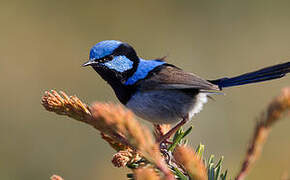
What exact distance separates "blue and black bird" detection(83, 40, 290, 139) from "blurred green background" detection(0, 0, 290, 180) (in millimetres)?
1196

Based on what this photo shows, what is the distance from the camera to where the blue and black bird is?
2.99m

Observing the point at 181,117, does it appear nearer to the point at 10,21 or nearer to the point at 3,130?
the point at 3,130

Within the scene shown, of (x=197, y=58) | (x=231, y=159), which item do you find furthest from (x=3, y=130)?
(x=197, y=58)

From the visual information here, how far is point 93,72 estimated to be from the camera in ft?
18.4

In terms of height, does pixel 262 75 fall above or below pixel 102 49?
below

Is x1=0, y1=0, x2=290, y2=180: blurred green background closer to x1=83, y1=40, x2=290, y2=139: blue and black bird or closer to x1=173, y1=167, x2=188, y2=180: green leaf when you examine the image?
x1=83, y1=40, x2=290, y2=139: blue and black bird

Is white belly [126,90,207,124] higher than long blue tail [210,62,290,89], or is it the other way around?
long blue tail [210,62,290,89]

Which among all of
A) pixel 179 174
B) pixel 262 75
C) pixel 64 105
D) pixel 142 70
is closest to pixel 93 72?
pixel 142 70

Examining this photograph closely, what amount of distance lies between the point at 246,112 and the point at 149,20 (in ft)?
6.71

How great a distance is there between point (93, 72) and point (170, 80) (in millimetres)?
2609

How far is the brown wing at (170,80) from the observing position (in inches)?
120

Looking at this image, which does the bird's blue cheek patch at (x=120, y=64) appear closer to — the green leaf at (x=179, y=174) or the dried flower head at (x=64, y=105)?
the dried flower head at (x=64, y=105)

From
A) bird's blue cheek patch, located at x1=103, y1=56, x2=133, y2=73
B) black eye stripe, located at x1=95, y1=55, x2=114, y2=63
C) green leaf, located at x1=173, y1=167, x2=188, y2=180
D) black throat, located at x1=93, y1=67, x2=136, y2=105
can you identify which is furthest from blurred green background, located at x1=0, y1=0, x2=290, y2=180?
green leaf, located at x1=173, y1=167, x2=188, y2=180

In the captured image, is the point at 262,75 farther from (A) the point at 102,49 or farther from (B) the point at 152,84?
(A) the point at 102,49
